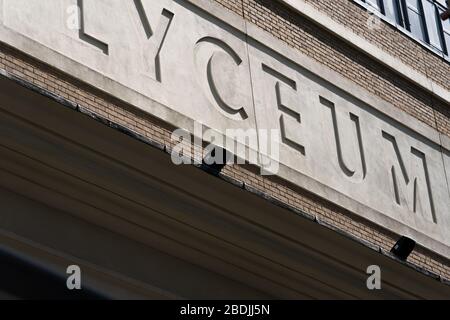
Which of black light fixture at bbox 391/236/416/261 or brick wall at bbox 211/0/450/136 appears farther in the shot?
brick wall at bbox 211/0/450/136

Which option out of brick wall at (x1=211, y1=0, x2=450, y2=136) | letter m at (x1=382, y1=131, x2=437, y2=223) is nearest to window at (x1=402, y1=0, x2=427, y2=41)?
brick wall at (x1=211, y1=0, x2=450, y2=136)

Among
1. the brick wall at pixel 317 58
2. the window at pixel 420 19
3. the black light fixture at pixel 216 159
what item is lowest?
the black light fixture at pixel 216 159

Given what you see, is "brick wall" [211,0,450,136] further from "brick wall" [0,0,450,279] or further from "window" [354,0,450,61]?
"window" [354,0,450,61]

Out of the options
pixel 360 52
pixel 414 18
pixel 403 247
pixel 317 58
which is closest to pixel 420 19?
pixel 414 18

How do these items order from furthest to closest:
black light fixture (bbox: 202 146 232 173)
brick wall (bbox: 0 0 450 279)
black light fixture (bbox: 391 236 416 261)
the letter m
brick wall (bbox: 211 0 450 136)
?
the letter m, brick wall (bbox: 211 0 450 136), black light fixture (bbox: 391 236 416 261), black light fixture (bbox: 202 146 232 173), brick wall (bbox: 0 0 450 279)

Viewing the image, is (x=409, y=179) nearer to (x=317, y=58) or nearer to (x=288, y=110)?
(x=317, y=58)

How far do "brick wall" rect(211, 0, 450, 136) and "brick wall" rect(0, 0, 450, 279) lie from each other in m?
0.01

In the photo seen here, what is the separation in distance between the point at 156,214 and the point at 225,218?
881 millimetres

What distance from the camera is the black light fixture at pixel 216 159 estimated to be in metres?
12.9

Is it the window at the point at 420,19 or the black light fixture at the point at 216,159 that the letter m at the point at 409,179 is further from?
the black light fixture at the point at 216,159

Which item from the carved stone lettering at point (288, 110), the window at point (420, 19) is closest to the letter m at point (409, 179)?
the carved stone lettering at point (288, 110)

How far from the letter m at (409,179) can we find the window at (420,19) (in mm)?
2356

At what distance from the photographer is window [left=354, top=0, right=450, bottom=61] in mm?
18828
